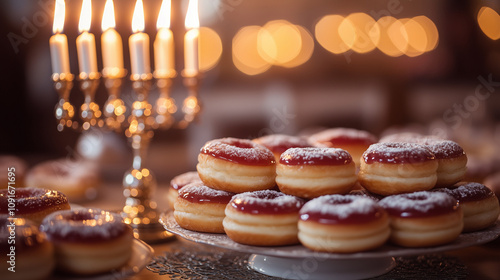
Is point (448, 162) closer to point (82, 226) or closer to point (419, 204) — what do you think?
point (419, 204)

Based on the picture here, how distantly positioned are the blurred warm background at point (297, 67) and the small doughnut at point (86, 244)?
4687mm

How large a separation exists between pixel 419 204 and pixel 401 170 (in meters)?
0.16

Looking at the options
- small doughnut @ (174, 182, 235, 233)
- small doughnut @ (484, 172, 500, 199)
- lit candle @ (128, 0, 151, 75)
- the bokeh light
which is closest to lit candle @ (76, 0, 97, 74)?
lit candle @ (128, 0, 151, 75)

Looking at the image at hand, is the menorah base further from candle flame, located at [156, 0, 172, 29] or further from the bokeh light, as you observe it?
the bokeh light

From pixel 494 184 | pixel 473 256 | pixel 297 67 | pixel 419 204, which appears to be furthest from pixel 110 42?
pixel 297 67

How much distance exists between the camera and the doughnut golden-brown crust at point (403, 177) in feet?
5.79

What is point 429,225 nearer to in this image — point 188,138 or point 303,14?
point 188,138

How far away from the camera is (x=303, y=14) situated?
958cm

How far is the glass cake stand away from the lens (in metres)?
1.58

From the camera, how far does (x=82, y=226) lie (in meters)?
1.43

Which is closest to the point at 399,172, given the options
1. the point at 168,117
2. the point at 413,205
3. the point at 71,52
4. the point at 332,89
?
the point at 413,205

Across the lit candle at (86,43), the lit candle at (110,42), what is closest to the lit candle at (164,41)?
the lit candle at (110,42)

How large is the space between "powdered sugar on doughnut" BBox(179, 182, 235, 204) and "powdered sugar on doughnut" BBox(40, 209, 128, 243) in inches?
15.1

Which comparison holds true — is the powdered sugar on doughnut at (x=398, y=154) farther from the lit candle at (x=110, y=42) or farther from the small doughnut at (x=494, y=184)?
the lit candle at (x=110, y=42)
